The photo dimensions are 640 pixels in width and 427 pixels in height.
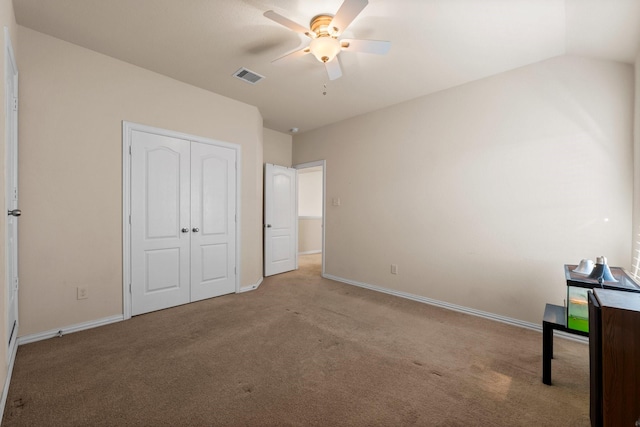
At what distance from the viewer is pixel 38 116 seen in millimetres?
2453

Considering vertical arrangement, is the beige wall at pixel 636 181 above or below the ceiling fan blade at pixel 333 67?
below

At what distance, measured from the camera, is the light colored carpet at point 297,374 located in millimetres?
1610

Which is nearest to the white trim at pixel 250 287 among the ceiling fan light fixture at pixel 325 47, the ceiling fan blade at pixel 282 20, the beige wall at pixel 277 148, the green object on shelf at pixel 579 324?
the beige wall at pixel 277 148

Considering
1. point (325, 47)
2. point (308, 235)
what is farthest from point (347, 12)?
point (308, 235)

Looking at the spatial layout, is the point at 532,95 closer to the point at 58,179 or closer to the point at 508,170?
the point at 508,170

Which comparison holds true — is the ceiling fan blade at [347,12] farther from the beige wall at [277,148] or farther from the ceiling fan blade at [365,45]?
the beige wall at [277,148]

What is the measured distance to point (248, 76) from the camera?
3.18m

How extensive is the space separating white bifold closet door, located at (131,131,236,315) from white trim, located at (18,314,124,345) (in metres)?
0.20

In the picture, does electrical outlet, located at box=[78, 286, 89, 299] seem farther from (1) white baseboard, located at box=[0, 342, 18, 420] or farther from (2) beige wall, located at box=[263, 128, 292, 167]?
(2) beige wall, located at box=[263, 128, 292, 167]

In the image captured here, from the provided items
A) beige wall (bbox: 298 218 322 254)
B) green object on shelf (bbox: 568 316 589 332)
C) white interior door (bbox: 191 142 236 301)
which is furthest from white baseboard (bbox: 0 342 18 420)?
beige wall (bbox: 298 218 322 254)

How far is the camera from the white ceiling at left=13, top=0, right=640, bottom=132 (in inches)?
81.5

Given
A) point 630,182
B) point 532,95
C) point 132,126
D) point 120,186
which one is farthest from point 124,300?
point 630,182

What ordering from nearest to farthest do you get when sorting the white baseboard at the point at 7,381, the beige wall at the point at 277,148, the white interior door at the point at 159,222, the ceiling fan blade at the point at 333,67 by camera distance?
1. the white baseboard at the point at 7,381
2. the ceiling fan blade at the point at 333,67
3. the white interior door at the point at 159,222
4. the beige wall at the point at 277,148

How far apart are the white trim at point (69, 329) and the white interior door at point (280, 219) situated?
2.30 m
